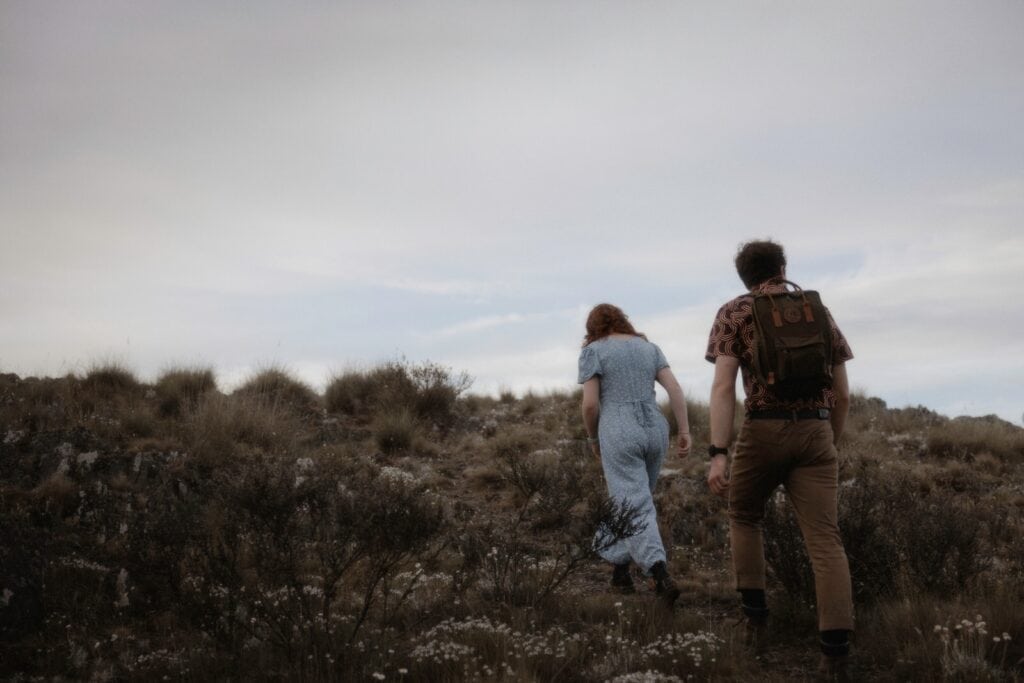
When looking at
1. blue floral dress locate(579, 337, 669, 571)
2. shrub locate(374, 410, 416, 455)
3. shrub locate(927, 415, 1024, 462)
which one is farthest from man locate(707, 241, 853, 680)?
shrub locate(927, 415, 1024, 462)

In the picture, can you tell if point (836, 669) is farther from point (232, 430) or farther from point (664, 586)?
point (232, 430)

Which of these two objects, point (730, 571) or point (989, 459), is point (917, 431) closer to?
point (989, 459)

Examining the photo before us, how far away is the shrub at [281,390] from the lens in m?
12.5

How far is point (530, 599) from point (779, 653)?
5.53ft

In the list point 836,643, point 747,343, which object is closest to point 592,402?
point 747,343

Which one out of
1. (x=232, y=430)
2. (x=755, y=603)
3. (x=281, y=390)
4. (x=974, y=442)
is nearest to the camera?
(x=755, y=603)

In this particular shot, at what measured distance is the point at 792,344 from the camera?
369 centimetres

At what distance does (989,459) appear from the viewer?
10047mm

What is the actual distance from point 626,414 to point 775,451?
191 cm

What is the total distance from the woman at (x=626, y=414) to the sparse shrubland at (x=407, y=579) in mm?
312

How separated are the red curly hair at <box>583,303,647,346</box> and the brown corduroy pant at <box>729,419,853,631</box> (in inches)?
78.3

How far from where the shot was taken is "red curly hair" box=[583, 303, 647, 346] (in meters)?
5.84

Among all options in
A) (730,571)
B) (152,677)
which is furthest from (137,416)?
(730,571)

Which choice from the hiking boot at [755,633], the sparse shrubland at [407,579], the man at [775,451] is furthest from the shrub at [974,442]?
the man at [775,451]
